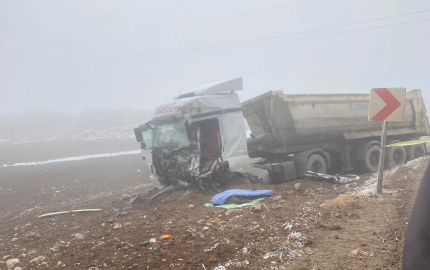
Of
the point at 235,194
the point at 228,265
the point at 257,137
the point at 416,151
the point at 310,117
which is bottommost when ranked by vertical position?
the point at 228,265

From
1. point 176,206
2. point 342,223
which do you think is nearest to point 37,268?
point 176,206

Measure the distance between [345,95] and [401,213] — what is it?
19.8ft

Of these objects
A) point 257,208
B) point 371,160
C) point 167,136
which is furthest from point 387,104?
point 371,160

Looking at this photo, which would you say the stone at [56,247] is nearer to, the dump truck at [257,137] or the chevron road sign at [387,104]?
the dump truck at [257,137]

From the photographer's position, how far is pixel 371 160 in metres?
9.77

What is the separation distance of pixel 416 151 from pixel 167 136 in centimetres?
887

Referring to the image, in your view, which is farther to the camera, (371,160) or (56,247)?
(371,160)

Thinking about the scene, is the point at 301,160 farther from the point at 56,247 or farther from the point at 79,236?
the point at 56,247

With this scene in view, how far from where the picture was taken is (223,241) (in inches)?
151

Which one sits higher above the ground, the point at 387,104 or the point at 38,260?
the point at 387,104

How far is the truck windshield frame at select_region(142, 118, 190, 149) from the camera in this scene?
7246mm

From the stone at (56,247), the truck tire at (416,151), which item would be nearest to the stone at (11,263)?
the stone at (56,247)

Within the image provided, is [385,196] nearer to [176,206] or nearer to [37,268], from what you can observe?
[176,206]

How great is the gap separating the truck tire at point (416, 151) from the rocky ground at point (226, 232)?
174 inches
